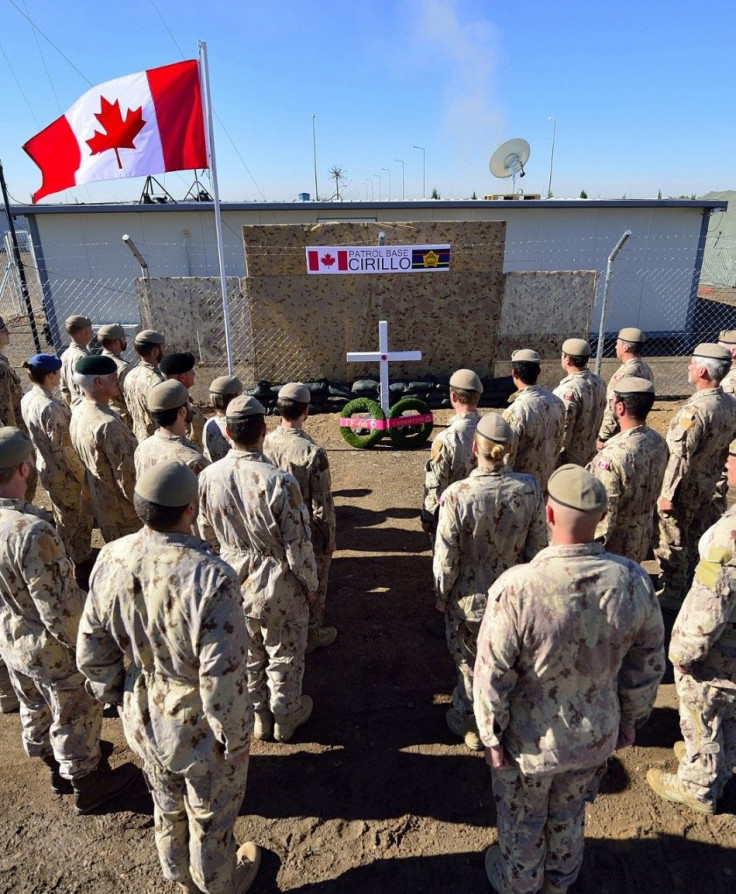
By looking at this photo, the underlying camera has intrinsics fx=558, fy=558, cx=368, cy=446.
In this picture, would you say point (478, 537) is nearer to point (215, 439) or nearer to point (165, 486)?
point (165, 486)

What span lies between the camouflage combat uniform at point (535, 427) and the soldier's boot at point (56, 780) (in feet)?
12.3

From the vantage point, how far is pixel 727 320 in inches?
699

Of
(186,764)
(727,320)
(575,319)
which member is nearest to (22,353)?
(575,319)

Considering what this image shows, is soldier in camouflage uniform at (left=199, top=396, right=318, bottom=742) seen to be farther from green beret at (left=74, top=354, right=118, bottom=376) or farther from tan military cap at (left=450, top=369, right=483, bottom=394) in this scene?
green beret at (left=74, top=354, right=118, bottom=376)

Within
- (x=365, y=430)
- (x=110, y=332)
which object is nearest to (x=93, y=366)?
(x=110, y=332)

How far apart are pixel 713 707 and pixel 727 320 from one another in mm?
18457

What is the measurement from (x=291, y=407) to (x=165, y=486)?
5.96 feet

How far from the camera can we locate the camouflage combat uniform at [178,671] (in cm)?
221

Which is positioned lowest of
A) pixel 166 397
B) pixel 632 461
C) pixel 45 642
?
pixel 45 642

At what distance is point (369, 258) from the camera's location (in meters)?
9.41

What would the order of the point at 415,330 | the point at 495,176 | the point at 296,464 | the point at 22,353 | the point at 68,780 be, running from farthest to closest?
the point at 495,176
the point at 22,353
the point at 415,330
the point at 296,464
the point at 68,780

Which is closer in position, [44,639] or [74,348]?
[44,639]

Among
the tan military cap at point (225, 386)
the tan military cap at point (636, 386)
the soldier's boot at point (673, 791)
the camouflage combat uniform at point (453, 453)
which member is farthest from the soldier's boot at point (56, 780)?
the tan military cap at point (636, 386)

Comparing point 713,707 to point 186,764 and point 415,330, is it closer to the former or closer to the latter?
point 186,764
